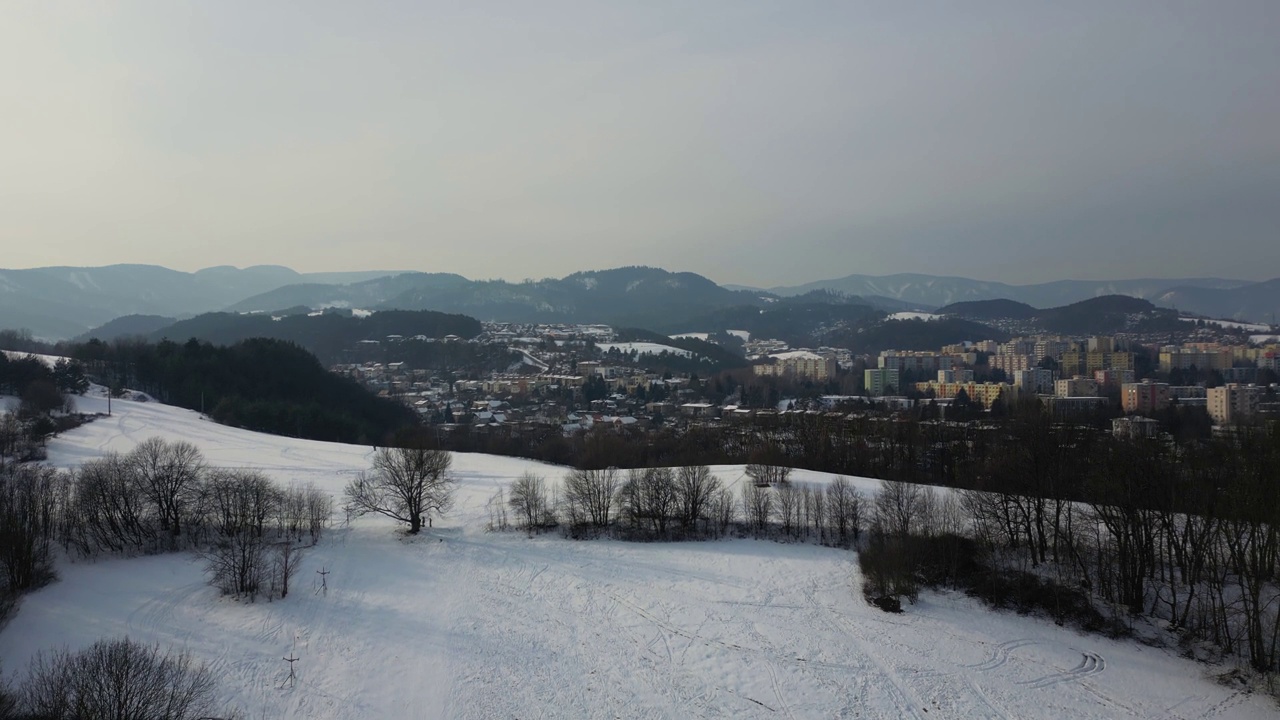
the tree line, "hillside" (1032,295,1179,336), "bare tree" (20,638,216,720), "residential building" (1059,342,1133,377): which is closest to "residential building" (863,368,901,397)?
"residential building" (1059,342,1133,377)

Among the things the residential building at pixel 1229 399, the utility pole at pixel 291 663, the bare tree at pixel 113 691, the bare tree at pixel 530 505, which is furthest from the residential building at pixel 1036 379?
the bare tree at pixel 113 691

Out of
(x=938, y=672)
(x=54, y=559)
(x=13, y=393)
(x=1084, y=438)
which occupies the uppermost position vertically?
(x=13, y=393)

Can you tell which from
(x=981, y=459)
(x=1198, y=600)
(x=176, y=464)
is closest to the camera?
(x=1198, y=600)

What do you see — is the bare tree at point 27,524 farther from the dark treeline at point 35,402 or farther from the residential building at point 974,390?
the residential building at point 974,390

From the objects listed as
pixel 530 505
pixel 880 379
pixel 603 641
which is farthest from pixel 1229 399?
pixel 603 641

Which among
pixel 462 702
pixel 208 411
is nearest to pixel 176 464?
pixel 462 702

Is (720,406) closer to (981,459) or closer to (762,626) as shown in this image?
(981,459)

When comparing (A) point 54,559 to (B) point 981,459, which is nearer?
(A) point 54,559
